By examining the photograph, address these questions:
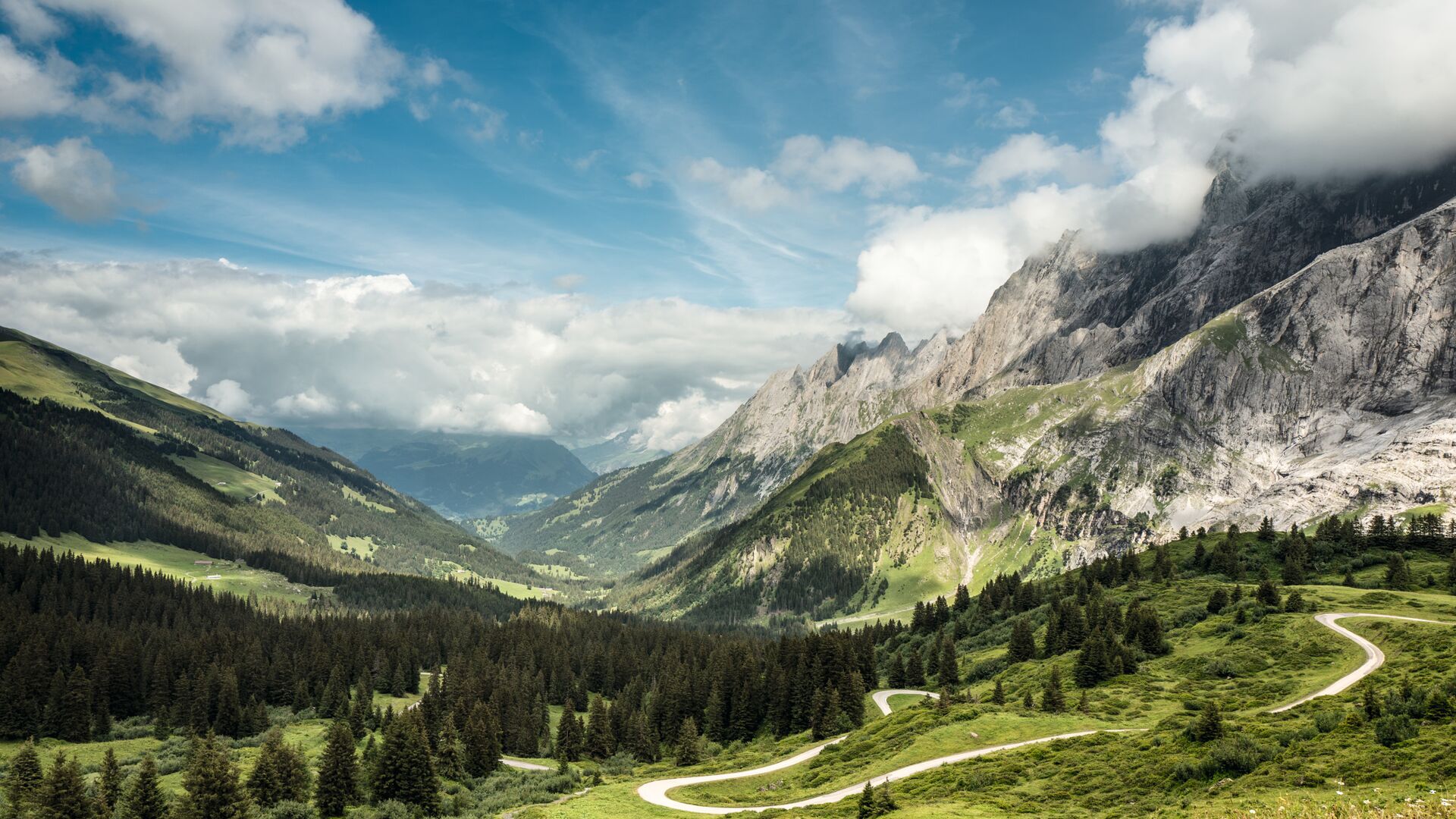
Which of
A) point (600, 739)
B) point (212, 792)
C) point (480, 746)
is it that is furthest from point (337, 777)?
point (600, 739)

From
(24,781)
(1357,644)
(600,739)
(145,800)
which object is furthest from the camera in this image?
(600,739)

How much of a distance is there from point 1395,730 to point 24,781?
122 metres

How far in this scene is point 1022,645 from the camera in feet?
394

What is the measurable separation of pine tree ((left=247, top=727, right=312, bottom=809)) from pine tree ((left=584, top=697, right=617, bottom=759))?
4806 cm

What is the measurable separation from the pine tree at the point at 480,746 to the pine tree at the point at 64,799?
146 ft

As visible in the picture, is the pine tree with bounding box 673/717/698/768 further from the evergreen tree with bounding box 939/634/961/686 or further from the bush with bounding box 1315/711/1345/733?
the bush with bounding box 1315/711/1345/733

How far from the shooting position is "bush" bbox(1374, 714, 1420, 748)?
40188mm

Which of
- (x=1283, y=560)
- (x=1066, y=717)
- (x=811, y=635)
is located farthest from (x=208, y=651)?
(x=1283, y=560)

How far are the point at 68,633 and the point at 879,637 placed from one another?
184273 millimetres

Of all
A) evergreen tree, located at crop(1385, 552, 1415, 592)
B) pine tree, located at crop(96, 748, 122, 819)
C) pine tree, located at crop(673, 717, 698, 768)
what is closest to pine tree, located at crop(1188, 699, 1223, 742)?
pine tree, located at crop(673, 717, 698, 768)

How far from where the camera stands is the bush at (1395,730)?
40188mm

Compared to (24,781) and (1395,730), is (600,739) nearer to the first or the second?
(24,781)

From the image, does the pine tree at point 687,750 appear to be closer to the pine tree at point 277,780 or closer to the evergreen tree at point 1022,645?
the pine tree at point 277,780

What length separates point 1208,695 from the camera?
3022 inches
